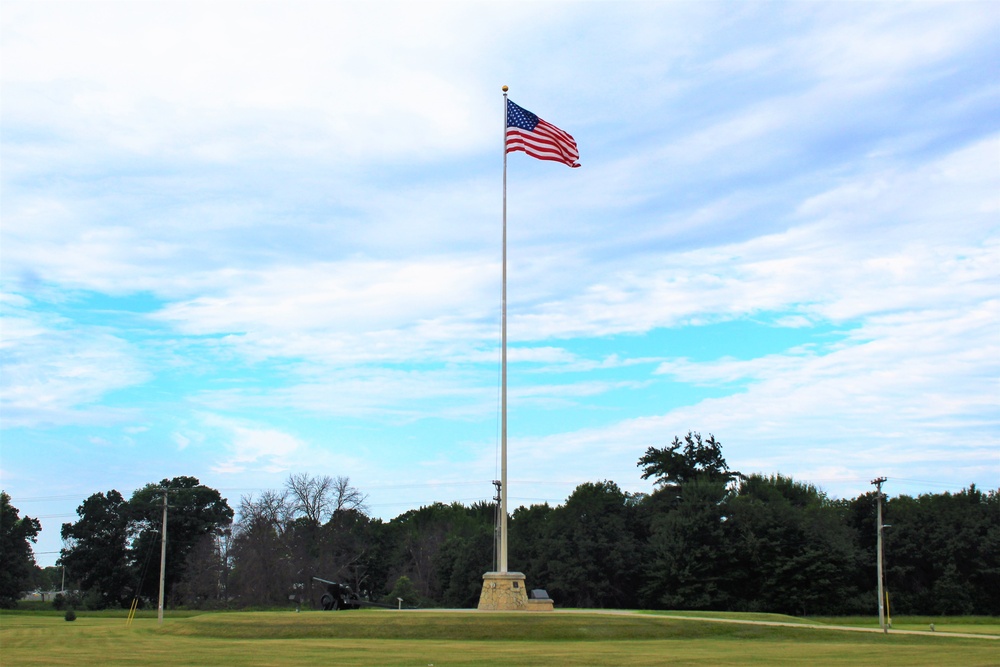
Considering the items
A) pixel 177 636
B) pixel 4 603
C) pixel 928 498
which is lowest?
pixel 4 603

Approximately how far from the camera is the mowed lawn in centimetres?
2392

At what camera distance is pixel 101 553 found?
88812 millimetres

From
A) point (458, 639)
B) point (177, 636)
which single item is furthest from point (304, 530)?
point (458, 639)

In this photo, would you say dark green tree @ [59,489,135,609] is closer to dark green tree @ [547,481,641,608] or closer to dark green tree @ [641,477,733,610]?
dark green tree @ [547,481,641,608]

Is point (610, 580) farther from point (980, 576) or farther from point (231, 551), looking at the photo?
point (231, 551)

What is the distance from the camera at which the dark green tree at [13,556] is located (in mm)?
88000

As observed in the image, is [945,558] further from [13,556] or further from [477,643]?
[13,556]

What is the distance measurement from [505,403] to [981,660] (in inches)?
829

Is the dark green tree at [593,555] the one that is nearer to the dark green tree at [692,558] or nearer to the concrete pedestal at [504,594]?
the dark green tree at [692,558]

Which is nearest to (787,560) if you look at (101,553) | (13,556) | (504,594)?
(504,594)

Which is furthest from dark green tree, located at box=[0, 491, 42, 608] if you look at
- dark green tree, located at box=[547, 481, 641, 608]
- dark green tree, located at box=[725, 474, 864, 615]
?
dark green tree, located at box=[725, 474, 864, 615]

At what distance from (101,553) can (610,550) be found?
165ft

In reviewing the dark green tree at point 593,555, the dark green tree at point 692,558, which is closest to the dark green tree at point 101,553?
the dark green tree at point 593,555

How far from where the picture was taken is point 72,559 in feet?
294
